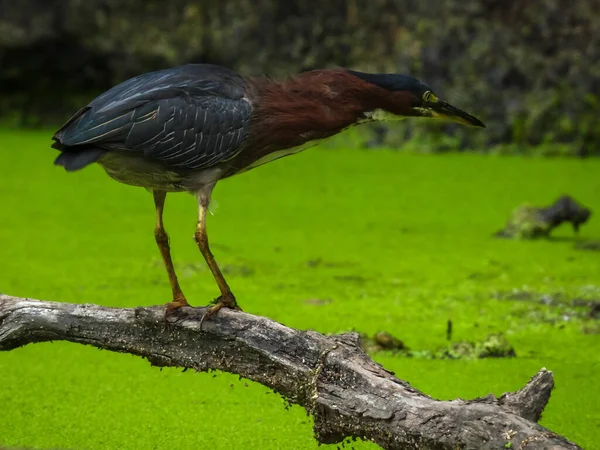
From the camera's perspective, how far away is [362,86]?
95.0 inches

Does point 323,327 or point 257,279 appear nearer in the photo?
point 323,327

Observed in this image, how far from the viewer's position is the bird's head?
242 centimetres

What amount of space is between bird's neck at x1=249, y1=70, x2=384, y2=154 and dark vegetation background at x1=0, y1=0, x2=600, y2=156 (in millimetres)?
4229

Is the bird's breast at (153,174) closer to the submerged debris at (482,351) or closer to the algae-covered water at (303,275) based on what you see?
the algae-covered water at (303,275)

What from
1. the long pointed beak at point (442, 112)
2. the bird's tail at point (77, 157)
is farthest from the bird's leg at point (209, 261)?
the long pointed beak at point (442, 112)

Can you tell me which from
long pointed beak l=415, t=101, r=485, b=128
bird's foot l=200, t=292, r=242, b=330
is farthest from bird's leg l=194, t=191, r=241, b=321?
long pointed beak l=415, t=101, r=485, b=128

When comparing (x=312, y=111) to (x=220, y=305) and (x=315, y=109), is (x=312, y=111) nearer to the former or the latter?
(x=315, y=109)

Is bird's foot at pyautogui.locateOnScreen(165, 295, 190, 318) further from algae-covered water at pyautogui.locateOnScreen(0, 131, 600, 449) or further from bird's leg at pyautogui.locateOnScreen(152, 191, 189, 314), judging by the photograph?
algae-covered water at pyautogui.locateOnScreen(0, 131, 600, 449)

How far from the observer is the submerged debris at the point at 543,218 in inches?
187

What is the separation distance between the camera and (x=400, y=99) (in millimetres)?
2422

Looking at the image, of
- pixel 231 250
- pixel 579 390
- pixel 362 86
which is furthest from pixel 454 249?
pixel 362 86

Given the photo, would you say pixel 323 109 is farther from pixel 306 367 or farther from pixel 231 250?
pixel 231 250

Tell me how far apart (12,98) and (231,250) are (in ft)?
10.6

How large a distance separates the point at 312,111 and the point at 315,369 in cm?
60
